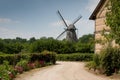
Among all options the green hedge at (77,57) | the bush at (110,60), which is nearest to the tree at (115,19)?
the bush at (110,60)

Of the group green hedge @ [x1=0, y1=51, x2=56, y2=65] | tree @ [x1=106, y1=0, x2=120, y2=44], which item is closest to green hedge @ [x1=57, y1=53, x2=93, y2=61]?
green hedge @ [x1=0, y1=51, x2=56, y2=65]

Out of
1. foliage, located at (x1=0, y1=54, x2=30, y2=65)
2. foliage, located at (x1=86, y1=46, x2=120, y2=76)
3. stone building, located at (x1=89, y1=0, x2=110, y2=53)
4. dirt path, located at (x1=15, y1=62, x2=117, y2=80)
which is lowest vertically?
dirt path, located at (x1=15, y1=62, x2=117, y2=80)

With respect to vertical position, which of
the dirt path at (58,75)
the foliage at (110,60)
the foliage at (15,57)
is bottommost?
the dirt path at (58,75)

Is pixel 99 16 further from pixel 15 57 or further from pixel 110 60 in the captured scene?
pixel 15 57

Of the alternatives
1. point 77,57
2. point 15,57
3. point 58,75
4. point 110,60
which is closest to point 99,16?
point 110,60

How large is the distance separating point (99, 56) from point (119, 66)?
2255 millimetres

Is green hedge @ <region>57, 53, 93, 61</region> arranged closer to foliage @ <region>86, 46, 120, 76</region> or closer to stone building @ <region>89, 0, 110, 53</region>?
stone building @ <region>89, 0, 110, 53</region>

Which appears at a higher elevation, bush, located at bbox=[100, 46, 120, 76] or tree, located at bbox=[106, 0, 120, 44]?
tree, located at bbox=[106, 0, 120, 44]

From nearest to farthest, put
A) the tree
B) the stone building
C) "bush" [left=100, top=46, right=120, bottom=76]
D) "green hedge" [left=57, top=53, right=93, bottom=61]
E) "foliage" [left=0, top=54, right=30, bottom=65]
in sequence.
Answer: the tree → "bush" [left=100, top=46, right=120, bottom=76] → the stone building → "foliage" [left=0, top=54, right=30, bottom=65] → "green hedge" [left=57, top=53, right=93, bottom=61]

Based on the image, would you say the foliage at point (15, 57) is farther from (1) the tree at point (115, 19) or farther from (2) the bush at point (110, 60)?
(1) the tree at point (115, 19)

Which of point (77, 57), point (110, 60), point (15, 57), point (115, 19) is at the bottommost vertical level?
point (110, 60)

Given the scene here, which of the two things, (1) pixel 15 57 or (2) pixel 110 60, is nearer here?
(2) pixel 110 60

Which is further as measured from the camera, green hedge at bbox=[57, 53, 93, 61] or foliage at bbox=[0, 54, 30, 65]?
green hedge at bbox=[57, 53, 93, 61]

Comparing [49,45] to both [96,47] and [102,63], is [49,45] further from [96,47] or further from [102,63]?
[102,63]
